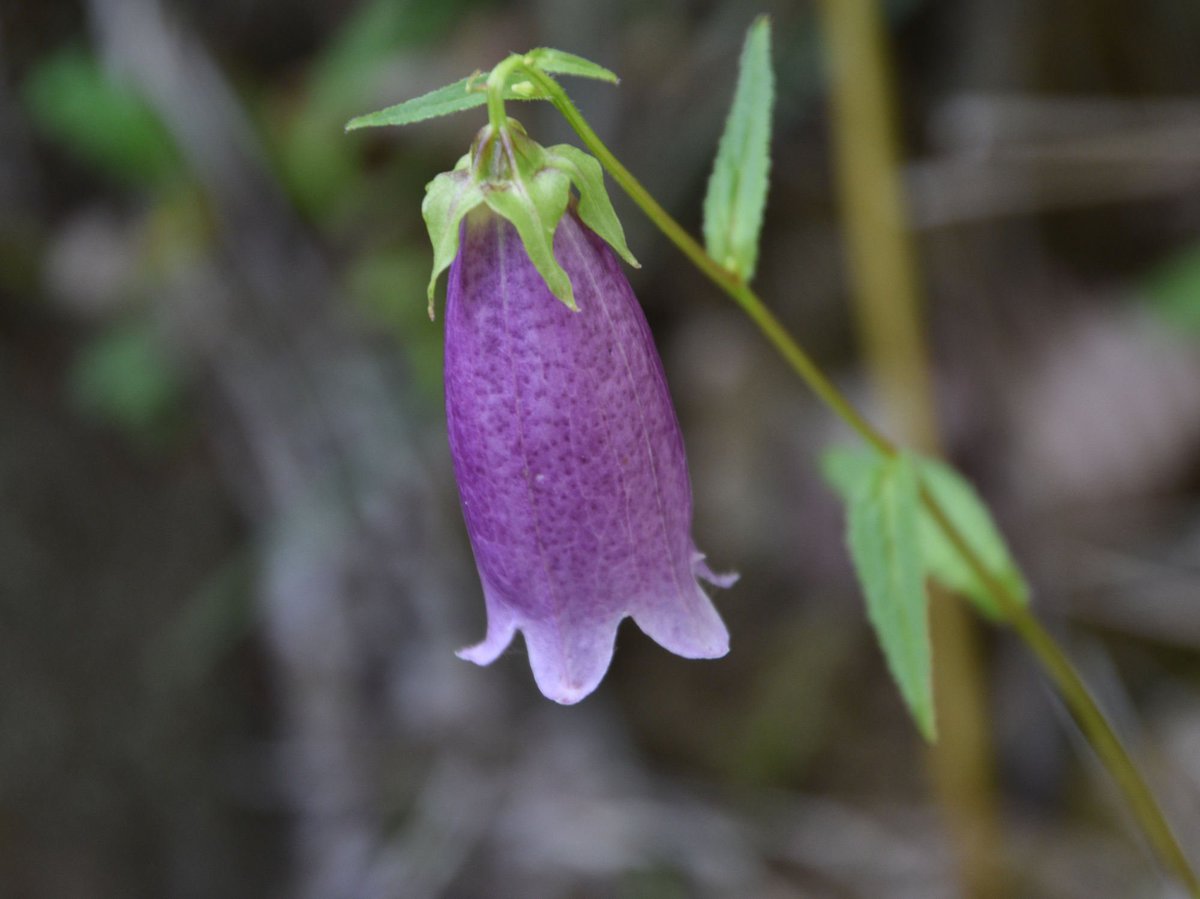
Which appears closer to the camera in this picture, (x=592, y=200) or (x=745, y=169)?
(x=592, y=200)

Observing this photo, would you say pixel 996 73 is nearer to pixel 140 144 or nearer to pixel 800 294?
pixel 800 294

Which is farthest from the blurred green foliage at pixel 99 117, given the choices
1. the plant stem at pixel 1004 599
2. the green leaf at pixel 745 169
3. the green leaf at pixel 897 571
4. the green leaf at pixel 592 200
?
the green leaf at pixel 897 571

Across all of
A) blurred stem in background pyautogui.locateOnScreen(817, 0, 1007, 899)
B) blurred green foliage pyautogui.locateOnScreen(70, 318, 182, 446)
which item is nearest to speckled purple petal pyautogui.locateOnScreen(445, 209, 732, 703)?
blurred stem in background pyautogui.locateOnScreen(817, 0, 1007, 899)

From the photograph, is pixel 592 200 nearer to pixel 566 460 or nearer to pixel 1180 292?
pixel 566 460

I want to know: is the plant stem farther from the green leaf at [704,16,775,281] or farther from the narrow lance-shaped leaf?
the narrow lance-shaped leaf

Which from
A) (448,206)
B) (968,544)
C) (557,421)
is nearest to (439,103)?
(448,206)

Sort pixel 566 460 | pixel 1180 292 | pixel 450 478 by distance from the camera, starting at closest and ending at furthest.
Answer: pixel 566 460 → pixel 1180 292 → pixel 450 478
